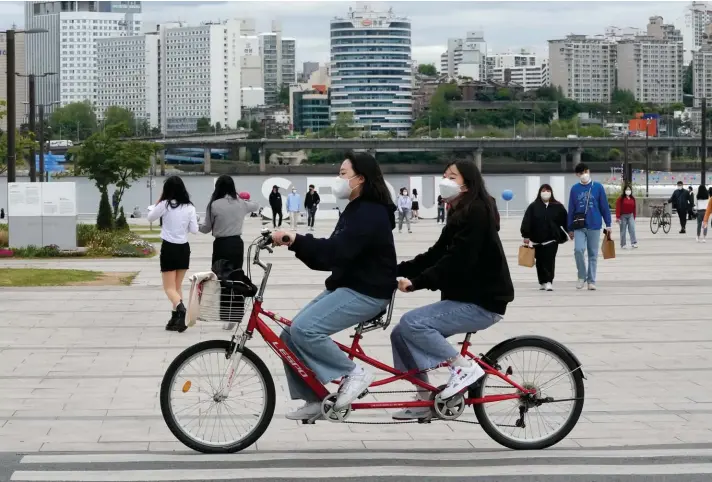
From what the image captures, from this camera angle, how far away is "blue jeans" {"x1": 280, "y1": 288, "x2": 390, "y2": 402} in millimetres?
7184

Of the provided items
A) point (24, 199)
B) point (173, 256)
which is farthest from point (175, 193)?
point (24, 199)

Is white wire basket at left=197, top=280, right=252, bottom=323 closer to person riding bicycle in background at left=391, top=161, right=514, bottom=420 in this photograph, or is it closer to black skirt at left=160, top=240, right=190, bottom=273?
person riding bicycle in background at left=391, top=161, right=514, bottom=420

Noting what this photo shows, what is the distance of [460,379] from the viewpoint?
733 centimetres

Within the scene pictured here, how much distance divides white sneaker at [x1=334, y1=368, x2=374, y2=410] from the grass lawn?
1279 cm

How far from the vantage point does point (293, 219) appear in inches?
1917

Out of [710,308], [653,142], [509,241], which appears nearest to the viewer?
[710,308]

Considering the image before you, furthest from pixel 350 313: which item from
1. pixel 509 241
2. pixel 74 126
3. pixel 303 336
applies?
pixel 74 126

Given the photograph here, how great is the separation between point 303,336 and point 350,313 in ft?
0.91

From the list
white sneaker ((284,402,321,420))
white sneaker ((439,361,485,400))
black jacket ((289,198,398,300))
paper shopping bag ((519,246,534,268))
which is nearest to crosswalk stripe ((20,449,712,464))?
white sneaker ((284,402,321,420))

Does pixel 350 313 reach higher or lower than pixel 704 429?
higher

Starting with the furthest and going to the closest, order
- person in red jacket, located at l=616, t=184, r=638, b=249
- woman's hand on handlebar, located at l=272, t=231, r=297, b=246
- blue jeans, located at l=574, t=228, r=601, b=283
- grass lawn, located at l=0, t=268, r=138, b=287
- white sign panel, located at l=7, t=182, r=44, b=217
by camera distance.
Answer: person in red jacket, located at l=616, t=184, r=638, b=249 < white sign panel, located at l=7, t=182, r=44, b=217 < grass lawn, located at l=0, t=268, r=138, b=287 < blue jeans, located at l=574, t=228, r=601, b=283 < woman's hand on handlebar, located at l=272, t=231, r=297, b=246

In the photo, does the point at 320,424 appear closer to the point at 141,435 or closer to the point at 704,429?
the point at 141,435

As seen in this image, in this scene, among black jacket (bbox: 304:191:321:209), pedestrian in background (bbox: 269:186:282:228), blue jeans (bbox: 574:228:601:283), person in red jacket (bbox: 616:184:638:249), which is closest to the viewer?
blue jeans (bbox: 574:228:601:283)

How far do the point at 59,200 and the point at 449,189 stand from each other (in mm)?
20901
